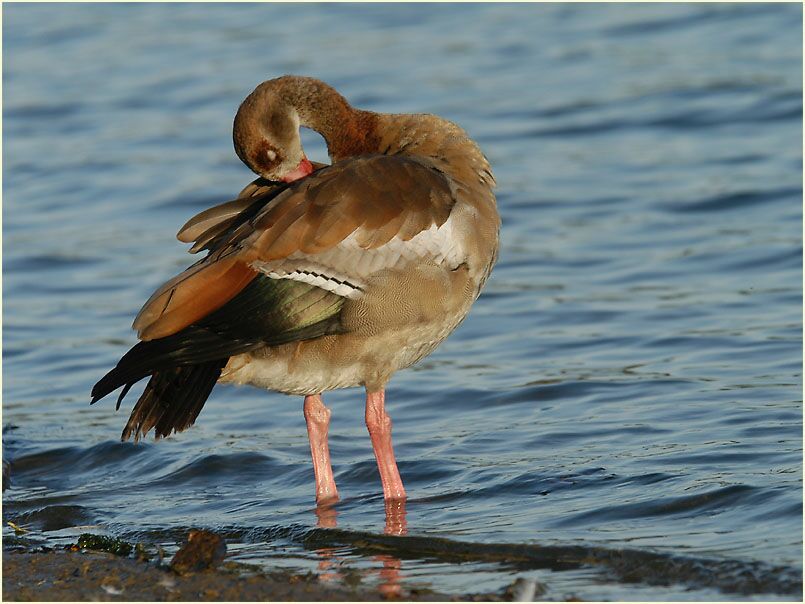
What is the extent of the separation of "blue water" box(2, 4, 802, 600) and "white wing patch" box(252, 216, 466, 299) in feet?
3.82

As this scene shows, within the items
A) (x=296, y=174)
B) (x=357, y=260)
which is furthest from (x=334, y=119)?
(x=357, y=260)

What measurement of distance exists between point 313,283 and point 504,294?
192 inches

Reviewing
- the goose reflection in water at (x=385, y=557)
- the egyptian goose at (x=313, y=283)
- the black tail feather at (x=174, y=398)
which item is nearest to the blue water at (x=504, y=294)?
the goose reflection in water at (x=385, y=557)

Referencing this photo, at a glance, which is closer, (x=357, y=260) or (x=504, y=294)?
(x=357, y=260)

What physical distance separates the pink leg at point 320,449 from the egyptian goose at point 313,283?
10mm

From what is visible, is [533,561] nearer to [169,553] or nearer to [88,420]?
[169,553]

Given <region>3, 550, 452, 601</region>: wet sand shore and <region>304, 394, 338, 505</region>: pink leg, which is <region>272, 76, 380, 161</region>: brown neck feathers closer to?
<region>304, 394, 338, 505</region>: pink leg

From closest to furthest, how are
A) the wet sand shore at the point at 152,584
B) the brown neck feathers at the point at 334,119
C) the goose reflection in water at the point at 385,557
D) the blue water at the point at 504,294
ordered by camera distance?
1. the wet sand shore at the point at 152,584
2. the goose reflection in water at the point at 385,557
3. the blue water at the point at 504,294
4. the brown neck feathers at the point at 334,119

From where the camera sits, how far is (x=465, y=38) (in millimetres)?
19828

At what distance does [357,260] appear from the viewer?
258 inches

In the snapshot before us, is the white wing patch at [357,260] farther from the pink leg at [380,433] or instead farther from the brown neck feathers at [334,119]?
the brown neck feathers at [334,119]

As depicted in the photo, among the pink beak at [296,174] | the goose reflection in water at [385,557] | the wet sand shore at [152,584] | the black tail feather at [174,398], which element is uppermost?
the pink beak at [296,174]

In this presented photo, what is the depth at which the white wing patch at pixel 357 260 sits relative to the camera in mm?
6426

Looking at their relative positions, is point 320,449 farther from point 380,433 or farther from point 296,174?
point 296,174
